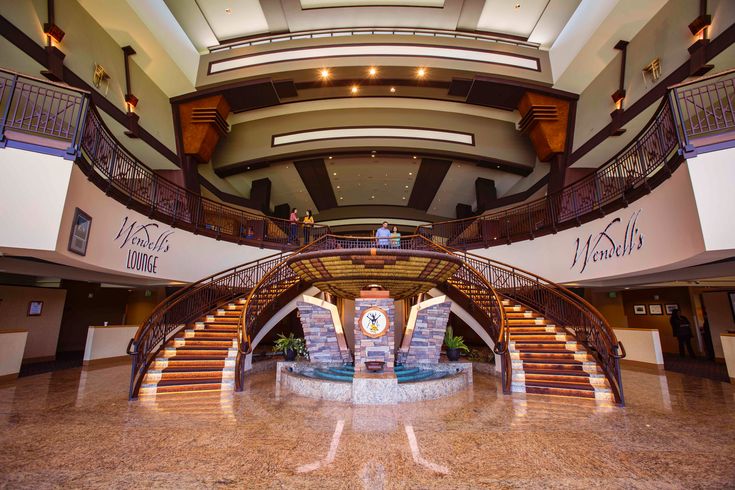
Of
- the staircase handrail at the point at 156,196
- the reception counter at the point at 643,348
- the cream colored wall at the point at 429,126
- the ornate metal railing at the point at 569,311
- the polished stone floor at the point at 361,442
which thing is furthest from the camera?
the cream colored wall at the point at 429,126

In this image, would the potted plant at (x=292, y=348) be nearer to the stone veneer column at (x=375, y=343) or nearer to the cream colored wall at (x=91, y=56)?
the stone veneer column at (x=375, y=343)

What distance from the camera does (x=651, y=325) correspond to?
12539 mm

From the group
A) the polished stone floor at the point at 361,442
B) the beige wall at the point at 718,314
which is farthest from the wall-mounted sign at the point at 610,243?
the beige wall at the point at 718,314

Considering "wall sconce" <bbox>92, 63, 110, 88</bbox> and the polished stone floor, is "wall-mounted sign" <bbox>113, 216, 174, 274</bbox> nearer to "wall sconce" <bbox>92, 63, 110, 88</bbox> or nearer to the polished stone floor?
the polished stone floor

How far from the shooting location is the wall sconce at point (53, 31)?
7.23m

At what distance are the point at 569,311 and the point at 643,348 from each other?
9.07 feet

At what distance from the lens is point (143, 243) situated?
316 inches

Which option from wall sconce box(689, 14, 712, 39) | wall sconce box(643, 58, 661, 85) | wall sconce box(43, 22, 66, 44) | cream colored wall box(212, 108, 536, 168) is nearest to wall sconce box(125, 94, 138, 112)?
wall sconce box(43, 22, 66, 44)

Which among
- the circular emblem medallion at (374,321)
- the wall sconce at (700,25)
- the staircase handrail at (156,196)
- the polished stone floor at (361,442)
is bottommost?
the polished stone floor at (361,442)

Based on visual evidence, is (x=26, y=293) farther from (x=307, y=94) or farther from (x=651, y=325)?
(x=651, y=325)

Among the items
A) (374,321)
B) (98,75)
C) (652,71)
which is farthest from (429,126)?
(98,75)

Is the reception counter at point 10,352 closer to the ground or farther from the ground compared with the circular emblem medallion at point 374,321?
closer to the ground

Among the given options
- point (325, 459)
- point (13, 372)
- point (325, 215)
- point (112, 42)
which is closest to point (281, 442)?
point (325, 459)

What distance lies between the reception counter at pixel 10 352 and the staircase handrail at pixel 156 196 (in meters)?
3.56
